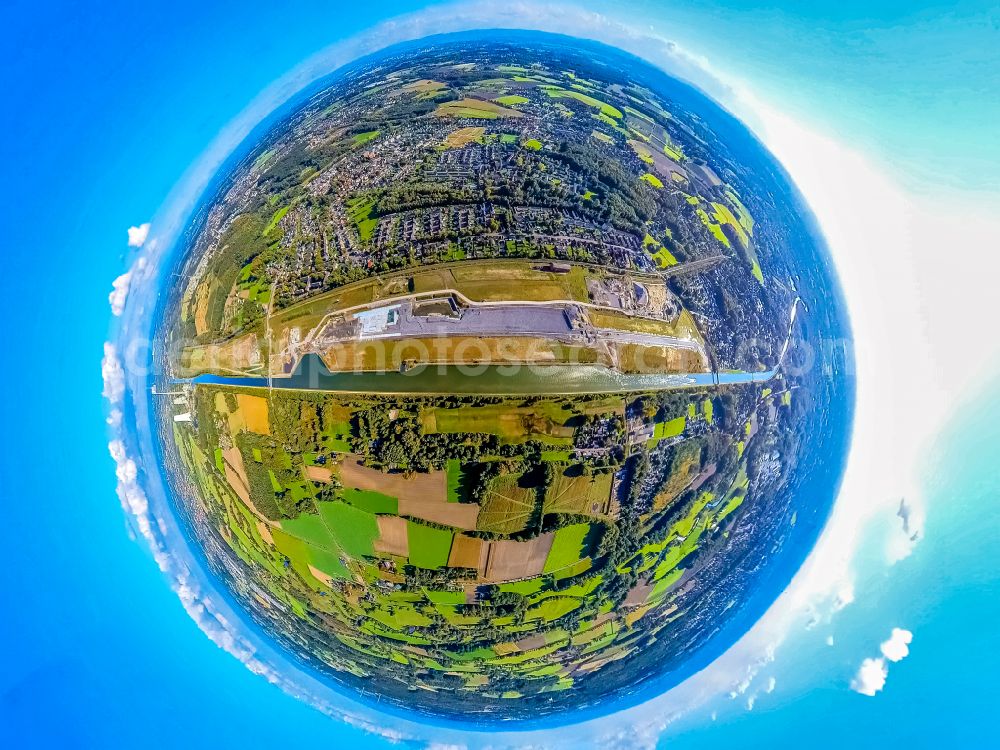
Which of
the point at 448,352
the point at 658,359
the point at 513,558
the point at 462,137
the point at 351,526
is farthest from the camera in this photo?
the point at 462,137

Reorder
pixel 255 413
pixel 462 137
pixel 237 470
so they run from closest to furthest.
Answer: pixel 255 413 → pixel 237 470 → pixel 462 137

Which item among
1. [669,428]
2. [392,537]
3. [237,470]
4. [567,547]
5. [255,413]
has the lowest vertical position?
[567,547]

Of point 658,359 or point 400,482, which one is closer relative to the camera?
point 400,482

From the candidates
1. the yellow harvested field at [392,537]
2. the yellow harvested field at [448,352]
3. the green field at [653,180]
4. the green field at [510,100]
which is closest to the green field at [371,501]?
the yellow harvested field at [392,537]

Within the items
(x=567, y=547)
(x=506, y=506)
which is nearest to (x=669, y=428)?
(x=567, y=547)

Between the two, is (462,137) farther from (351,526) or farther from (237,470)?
(237,470)

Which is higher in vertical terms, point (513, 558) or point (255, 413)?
point (255, 413)

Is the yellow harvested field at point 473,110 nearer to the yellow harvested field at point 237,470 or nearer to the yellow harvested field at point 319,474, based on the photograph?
the yellow harvested field at point 319,474

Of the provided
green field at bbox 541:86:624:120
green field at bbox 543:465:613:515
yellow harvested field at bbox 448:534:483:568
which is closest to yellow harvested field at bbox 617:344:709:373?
green field at bbox 543:465:613:515
